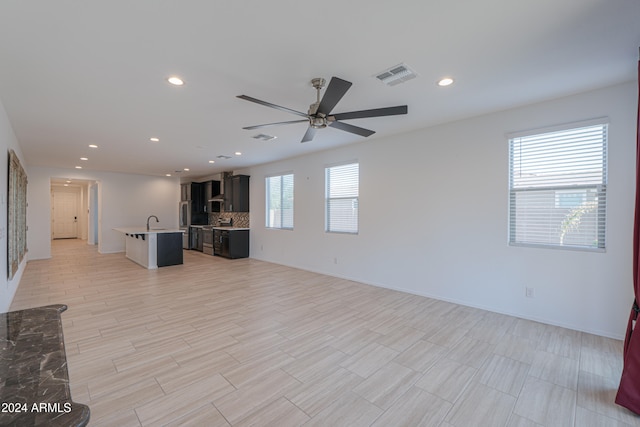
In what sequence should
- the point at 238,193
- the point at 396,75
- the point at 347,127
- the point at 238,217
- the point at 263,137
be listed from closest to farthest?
the point at 396,75 < the point at 347,127 < the point at 263,137 < the point at 238,193 < the point at 238,217

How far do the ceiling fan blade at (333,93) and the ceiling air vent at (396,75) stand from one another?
0.55 metres

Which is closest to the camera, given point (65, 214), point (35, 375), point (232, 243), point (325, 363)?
point (35, 375)

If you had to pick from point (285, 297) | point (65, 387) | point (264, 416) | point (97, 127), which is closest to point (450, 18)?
point (65, 387)

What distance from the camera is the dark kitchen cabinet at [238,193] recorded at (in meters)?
8.29

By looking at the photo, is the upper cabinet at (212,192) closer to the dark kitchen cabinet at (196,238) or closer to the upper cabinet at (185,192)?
the upper cabinet at (185,192)

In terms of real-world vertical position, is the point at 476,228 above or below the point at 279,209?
below

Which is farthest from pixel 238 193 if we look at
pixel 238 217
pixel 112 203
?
pixel 112 203

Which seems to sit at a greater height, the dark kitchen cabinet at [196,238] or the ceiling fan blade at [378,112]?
the ceiling fan blade at [378,112]

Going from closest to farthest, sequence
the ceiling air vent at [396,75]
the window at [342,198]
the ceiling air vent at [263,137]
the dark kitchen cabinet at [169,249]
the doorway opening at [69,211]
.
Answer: the ceiling air vent at [396,75] < the ceiling air vent at [263,137] < the window at [342,198] < the dark kitchen cabinet at [169,249] < the doorway opening at [69,211]

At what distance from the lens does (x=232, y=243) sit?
26.0ft

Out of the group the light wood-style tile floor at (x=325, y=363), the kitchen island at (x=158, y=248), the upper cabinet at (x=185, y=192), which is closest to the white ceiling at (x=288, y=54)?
the light wood-style tile floor at (x=325, y=363)

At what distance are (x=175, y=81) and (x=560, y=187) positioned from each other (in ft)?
14.5

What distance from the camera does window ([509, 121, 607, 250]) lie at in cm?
318

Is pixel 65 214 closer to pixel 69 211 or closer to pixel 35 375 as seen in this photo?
pixel 69 211
